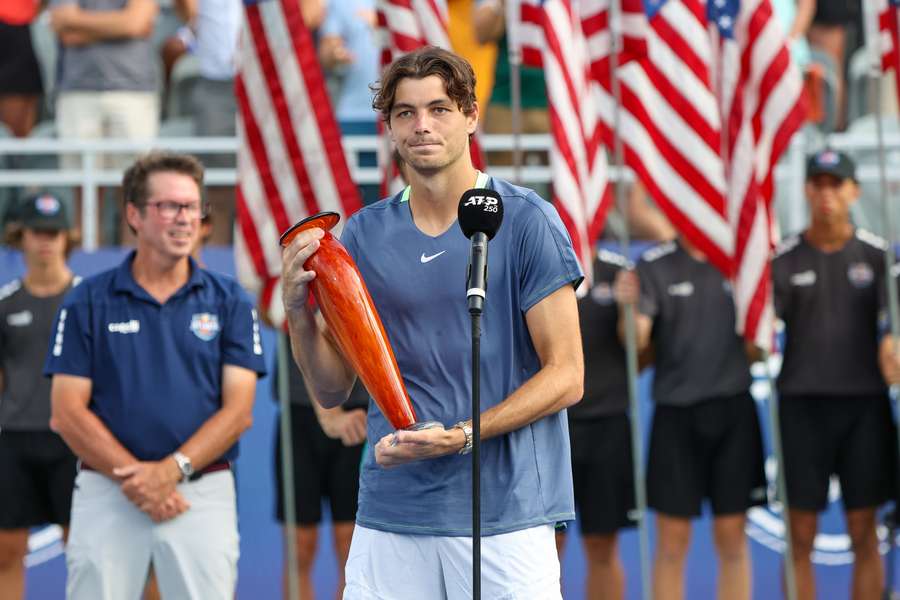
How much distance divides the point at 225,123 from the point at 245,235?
2319 mm

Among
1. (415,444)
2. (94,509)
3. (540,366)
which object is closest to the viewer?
(415,444)

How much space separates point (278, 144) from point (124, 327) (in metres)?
2.61

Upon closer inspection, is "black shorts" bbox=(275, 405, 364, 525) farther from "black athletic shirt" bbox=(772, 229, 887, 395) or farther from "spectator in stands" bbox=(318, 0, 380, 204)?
"black athletic shirt" bbox=(772, 229, 887, 395)

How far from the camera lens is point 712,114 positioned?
348 inches

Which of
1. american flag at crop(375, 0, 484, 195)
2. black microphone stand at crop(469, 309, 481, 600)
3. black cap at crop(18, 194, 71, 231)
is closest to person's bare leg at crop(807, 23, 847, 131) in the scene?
american flag at crop(375, 0, 484, 195)

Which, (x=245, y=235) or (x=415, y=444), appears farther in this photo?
(x=245, y=235)

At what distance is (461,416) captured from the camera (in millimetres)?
4195

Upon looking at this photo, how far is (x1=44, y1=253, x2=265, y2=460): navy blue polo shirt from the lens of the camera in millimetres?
6051

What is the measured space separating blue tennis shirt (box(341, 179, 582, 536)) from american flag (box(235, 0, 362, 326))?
410cm

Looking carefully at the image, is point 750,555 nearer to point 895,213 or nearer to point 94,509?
point 895,213

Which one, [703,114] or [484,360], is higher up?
[703,114]

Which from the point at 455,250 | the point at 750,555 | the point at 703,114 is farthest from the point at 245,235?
the point at 455,250

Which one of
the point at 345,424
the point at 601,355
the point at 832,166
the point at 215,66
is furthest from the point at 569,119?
the point at 215,66

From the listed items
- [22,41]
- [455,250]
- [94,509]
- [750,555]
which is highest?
[22,41]
